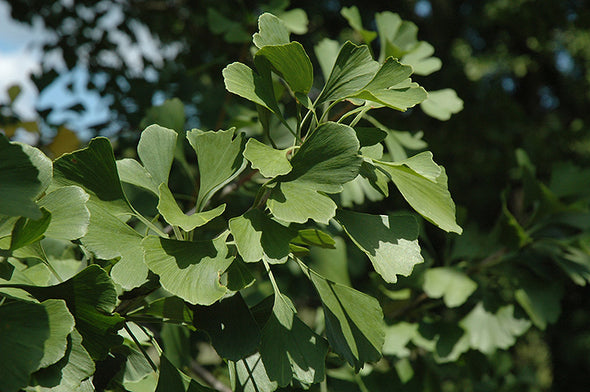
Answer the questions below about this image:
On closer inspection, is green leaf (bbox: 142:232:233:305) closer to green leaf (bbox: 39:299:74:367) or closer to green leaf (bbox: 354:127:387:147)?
green leaf (bbox: 39:299:74:367)

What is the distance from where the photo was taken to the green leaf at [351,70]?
616 mm

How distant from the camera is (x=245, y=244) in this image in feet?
1.77

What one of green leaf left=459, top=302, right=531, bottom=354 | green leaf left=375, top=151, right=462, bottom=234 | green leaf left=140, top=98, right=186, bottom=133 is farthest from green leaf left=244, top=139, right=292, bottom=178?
green leaf left=459, top=302, right=531, bottom=354

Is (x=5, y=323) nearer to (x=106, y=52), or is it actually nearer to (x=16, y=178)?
(x=16, y=178)

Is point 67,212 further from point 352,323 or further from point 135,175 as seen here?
point 352,323

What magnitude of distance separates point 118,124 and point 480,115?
2.07 m

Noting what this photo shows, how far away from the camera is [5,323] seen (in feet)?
1.56

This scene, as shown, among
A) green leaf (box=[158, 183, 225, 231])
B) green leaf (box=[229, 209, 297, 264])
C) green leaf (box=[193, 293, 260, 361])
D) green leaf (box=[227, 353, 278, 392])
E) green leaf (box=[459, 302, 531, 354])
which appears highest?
green leaf (box=[158, 183, 225, 231])

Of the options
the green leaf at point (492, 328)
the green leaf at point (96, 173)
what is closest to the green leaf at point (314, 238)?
the green leaf at point (96, 173)

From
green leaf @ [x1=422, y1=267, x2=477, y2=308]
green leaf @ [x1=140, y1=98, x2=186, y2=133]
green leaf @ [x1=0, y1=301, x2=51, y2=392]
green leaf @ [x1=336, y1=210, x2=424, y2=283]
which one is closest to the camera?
green leaf @ [x1=0, y1=301, x2=51, y2=392]

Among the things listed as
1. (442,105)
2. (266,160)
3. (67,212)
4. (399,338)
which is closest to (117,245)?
(67,212)

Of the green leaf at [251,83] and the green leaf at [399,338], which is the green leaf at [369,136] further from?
the green leaf at [399,338]

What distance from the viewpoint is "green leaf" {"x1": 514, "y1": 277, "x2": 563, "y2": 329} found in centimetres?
114

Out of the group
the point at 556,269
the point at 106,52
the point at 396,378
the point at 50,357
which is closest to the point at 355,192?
the point at 396,378
